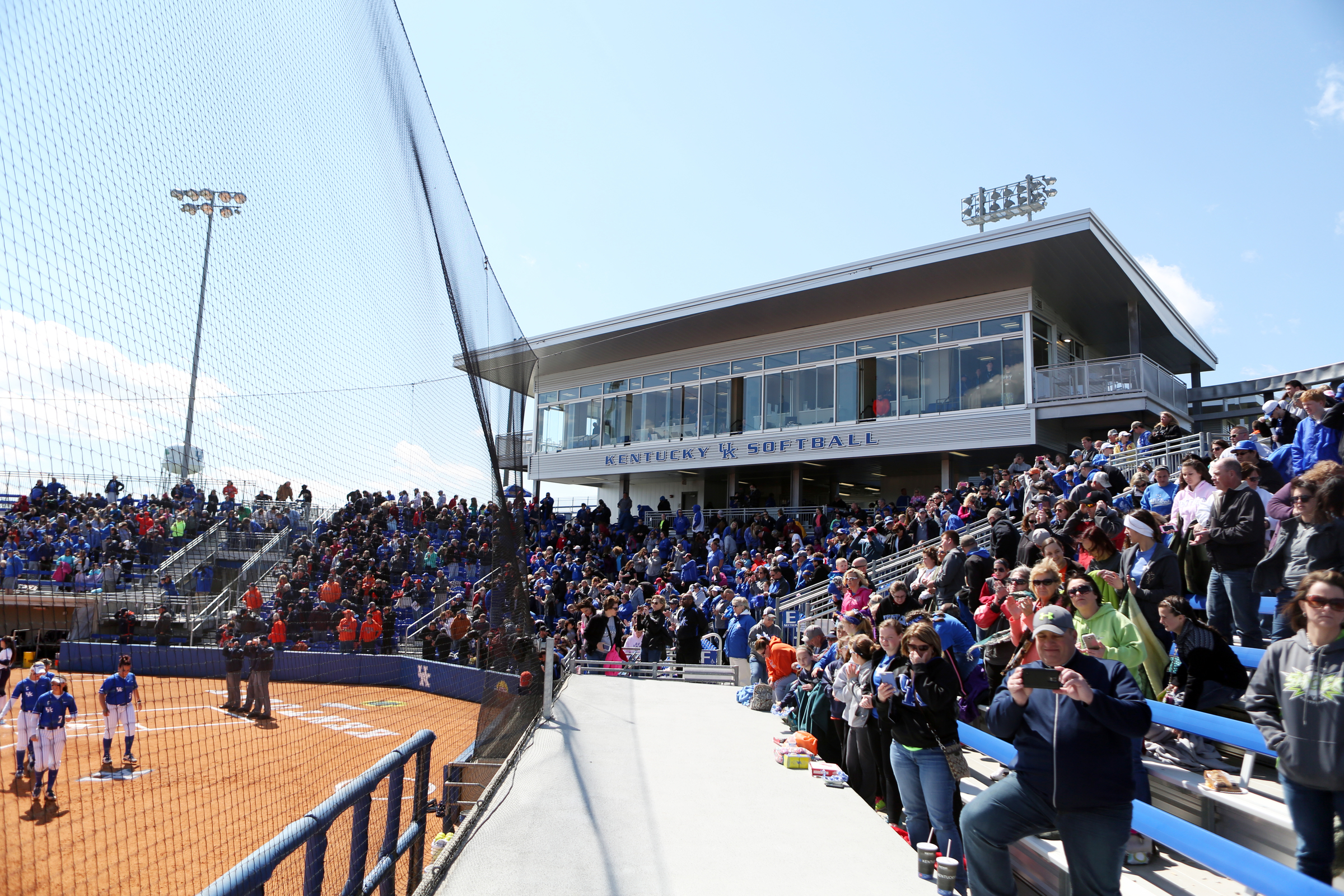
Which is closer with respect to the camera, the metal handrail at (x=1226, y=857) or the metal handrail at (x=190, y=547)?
the metal handrail at (x=1226, y=857)

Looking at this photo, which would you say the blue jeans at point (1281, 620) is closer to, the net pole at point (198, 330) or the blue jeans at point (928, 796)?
the blue jeans at point (928, 796)

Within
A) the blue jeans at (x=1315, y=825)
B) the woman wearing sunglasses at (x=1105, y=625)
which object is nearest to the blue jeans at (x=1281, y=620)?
the woman wearing sunglasses at (x=1105, y=625)

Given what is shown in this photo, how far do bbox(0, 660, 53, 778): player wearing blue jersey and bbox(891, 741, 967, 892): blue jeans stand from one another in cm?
713

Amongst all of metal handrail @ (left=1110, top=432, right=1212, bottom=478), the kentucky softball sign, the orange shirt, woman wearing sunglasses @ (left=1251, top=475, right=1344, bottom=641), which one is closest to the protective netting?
the orange shirt

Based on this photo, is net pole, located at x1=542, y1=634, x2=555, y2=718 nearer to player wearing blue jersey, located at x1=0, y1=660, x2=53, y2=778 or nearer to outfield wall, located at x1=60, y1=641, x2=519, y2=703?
outfield wall, located at x1=60, y1=641, x2=519, y2=703

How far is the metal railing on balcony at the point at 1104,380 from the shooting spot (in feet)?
Result: 60.1

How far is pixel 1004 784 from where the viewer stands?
3.51 meters

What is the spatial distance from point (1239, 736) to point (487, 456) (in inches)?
227

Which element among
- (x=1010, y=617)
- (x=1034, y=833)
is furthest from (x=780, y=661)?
(x=1034, y=833)

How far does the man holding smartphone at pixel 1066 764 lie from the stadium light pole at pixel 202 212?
12.9ft

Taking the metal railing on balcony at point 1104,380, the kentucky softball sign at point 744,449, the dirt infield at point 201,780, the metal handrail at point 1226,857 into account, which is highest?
the metal railing on balcony at point 1104,380

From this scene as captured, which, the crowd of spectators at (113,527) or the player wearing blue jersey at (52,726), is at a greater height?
the crowd of spectators at (113,527)

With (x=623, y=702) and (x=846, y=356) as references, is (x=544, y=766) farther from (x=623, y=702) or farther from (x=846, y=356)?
(x=846, y=356)

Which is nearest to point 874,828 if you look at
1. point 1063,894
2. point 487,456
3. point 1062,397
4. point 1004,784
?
point 1063,894
